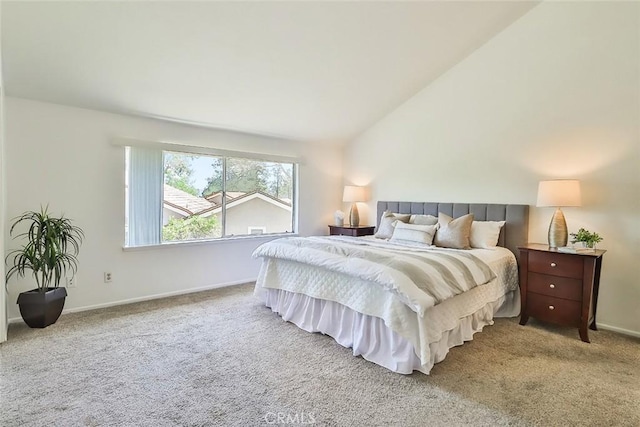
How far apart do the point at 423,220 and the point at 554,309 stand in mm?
1616

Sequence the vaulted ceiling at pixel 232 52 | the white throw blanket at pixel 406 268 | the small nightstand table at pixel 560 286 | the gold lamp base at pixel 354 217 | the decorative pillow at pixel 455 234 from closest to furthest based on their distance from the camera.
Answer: the white throw blanket at pixel 406 268, the vaulted ceiling at pixel 232 52, the small nightstand table at pixel 560 286, the decorative pillow at pixel 455 234, the gold lamp base at pixel 354 217

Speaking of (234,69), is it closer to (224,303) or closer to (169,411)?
(224,303)

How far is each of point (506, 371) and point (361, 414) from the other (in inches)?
45.7

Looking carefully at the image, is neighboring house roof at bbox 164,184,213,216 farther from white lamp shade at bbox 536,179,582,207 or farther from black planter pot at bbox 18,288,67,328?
white lamp shade at bbox 536,179,582,207

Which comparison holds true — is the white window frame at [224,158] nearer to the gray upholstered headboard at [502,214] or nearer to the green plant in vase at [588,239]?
the gray upholstered headboard at [502,214]

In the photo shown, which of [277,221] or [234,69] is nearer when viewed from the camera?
[234,69]

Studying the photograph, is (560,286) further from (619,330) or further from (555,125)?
(555,125)

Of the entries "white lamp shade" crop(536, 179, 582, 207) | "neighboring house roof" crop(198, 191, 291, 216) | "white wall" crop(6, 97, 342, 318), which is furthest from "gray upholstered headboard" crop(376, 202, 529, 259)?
"white wall" crop(6, 97, 342, 318)

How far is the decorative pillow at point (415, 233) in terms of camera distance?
3755 millimetres

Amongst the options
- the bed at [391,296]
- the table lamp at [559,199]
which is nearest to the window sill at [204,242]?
the bed at [391,296]

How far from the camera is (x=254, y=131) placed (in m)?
4.66

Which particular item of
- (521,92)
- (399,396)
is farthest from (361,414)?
(521,92)

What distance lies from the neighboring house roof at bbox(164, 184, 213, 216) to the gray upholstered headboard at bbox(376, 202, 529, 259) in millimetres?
2883

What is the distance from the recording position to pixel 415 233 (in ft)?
12.5
